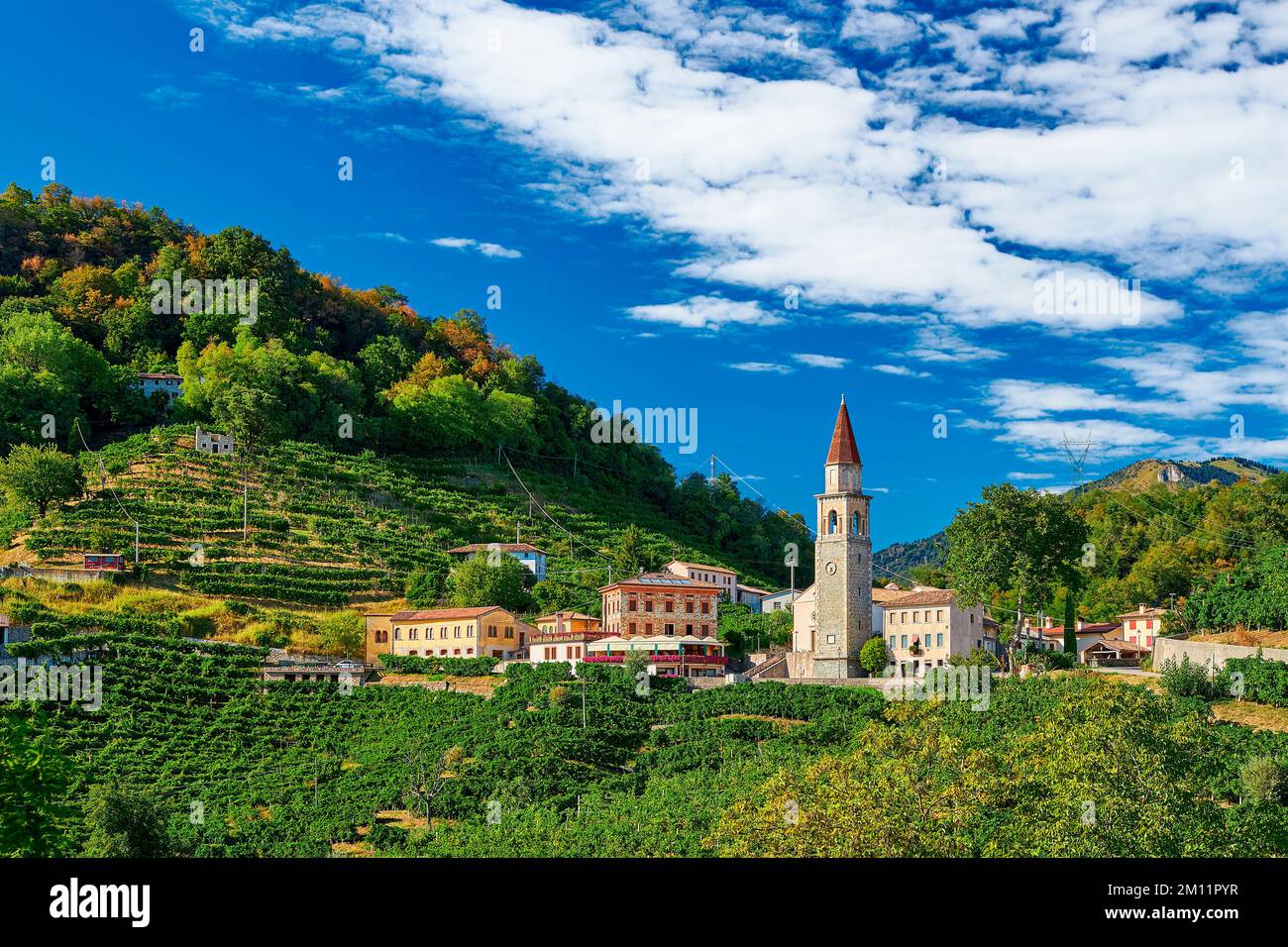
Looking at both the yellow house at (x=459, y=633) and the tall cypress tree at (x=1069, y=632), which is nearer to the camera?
the yellow house at (x=459, y=633)

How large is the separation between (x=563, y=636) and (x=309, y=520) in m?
22.1

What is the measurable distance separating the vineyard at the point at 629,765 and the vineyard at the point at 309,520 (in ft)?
34.1

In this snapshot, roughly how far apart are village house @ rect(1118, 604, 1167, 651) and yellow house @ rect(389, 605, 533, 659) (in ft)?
108

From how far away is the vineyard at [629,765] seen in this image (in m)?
26.7

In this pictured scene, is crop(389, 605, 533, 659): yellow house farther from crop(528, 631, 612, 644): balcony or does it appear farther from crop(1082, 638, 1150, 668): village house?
crop(1082, 638, 1150, 668): village house

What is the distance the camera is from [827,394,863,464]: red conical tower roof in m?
61.6

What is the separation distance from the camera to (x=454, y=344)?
359ft

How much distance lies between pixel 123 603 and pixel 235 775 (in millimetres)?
18015

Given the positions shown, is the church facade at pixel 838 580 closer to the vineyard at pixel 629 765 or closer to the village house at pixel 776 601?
the vineyard at pixel 629 765
